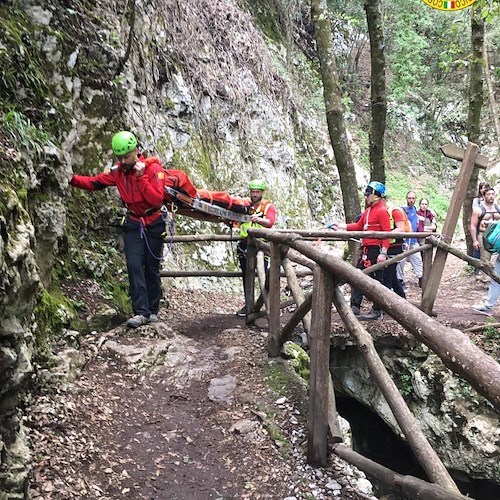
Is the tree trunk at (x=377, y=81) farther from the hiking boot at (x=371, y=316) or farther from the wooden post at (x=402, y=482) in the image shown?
the wooden post at (x=402, y=482)

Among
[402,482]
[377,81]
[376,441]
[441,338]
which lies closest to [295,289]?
[402,482]

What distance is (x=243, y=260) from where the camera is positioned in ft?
25.2

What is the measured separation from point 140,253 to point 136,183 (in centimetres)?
85

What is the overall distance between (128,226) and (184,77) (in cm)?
618

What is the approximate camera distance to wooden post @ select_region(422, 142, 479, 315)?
707 centimetres

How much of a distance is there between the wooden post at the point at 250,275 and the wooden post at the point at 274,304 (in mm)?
1515

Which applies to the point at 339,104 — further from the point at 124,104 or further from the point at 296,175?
the point at 296,175

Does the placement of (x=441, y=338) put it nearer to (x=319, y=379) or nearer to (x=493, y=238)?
(x=319, y=379)

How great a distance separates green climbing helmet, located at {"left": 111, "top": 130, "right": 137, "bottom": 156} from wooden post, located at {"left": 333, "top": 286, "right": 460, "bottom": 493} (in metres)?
3.11

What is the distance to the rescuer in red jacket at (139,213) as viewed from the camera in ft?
18.3

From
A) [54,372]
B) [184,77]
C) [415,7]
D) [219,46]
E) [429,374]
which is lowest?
[429,374]

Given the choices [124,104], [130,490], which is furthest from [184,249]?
[130,490]

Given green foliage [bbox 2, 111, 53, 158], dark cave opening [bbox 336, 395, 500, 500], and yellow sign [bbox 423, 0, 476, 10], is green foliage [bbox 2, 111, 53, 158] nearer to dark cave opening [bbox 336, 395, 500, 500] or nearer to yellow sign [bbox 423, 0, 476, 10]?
yellow sign [bbox 423, 0, 476, 10]

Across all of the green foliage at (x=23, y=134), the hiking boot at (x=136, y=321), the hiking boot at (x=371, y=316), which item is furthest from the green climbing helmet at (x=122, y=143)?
the hiking boot at (x=371, y=316)
